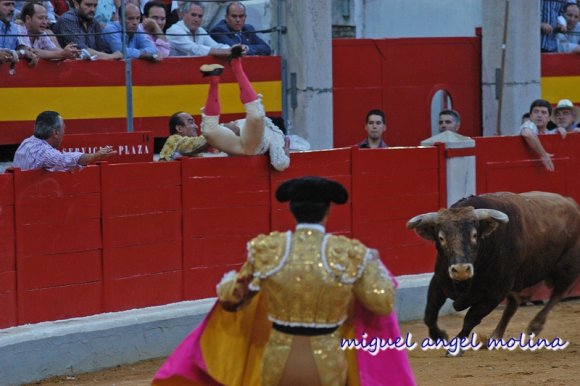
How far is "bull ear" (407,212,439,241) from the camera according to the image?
26.6ft

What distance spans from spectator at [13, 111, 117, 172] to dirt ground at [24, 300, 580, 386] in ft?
4.02

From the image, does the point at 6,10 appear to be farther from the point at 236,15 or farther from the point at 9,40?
the point at 236,15

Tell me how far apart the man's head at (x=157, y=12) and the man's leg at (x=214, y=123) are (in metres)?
2.21

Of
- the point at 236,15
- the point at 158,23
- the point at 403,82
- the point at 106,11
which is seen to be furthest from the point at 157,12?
the point at 403,82

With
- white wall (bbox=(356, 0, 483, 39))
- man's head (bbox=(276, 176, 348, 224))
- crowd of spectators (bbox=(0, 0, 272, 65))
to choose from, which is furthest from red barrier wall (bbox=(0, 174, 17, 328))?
white wall (bbox=(356, 0, 483, 39))

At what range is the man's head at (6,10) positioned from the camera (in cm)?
887

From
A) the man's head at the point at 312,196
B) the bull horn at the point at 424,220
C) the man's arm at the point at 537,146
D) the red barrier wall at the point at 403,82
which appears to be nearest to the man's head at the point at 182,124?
the bull horn at the point at 424,220

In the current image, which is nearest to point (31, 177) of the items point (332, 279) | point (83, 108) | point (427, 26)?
point (83, 108)

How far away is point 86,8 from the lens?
9344 mm

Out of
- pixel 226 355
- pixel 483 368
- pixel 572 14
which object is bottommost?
pixel 483 368

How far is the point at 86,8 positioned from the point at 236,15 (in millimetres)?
1665

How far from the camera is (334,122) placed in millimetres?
12273

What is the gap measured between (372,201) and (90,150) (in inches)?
85.1

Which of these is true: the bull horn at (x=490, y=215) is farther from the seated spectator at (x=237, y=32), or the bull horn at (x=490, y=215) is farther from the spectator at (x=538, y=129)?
the seated spectator at (x=237, y=32)
